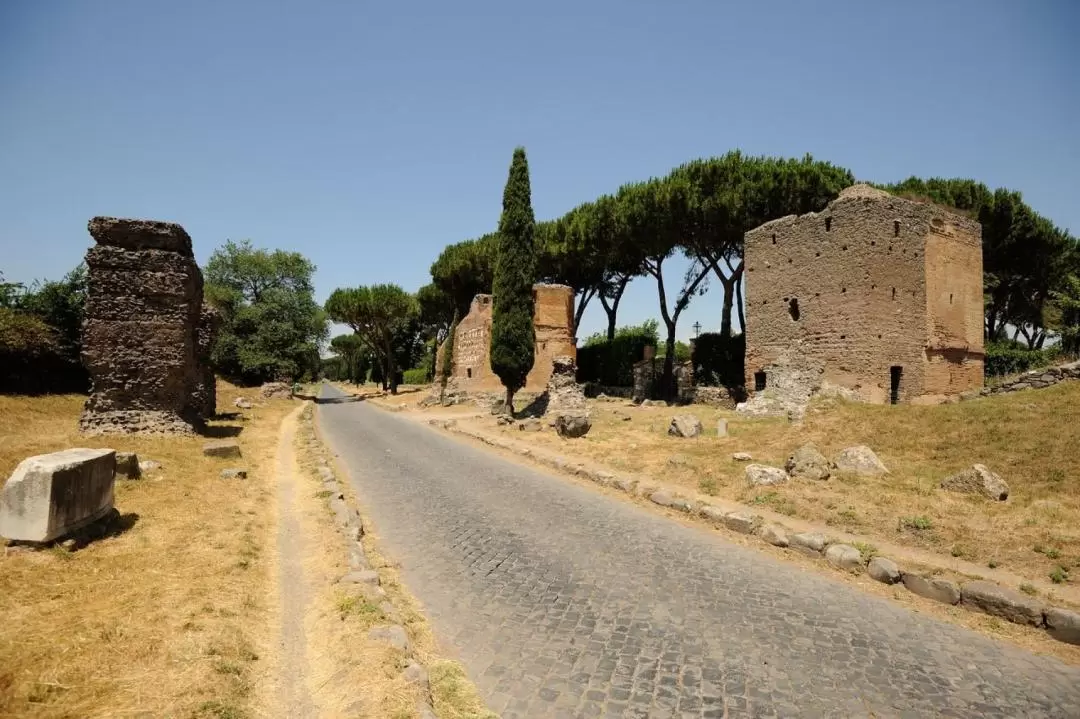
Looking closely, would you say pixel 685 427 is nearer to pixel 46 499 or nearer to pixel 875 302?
pixel 875 302

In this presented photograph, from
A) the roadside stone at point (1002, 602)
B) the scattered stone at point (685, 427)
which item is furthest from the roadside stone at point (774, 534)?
the scattered stone at point (685, 427)

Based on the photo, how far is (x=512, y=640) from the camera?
442 centimetres

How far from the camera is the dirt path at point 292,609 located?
350cm

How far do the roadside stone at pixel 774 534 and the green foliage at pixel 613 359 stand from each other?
24.6 meters

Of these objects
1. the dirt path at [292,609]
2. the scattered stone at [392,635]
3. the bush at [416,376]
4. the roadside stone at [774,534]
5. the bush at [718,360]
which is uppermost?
the bush at [718,360]

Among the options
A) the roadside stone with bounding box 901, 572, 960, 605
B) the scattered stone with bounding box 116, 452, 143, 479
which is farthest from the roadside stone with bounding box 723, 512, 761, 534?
the scattered stone with bounding box 116, 452, 143, 479

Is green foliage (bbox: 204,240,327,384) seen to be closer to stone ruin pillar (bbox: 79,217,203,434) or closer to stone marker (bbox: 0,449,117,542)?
stone ruin pillar (bbox: 79,217,203,434)

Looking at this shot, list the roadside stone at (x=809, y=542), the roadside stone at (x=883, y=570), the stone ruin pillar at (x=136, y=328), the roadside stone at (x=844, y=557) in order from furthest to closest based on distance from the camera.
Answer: the stone ruin pillar at (x=136, y=328)
the roadside stone at (x=809, y=542)
the roadside stone at (x=844, y=557)
the roadside stone at (x=883, y=570)

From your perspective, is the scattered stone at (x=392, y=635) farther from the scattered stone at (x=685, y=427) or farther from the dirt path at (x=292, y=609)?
the scattered stone at (x=685, y=427)

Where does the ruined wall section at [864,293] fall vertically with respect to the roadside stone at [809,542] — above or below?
above

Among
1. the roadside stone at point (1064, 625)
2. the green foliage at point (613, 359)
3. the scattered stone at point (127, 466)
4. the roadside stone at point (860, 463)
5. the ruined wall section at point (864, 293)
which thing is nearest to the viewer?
the roadside stone at point (1064, 625)

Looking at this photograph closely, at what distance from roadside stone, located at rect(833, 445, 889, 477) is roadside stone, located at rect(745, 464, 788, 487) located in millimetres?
1257

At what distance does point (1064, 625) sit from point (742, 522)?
3.35 metres

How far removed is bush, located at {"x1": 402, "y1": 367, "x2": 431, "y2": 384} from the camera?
175ft
